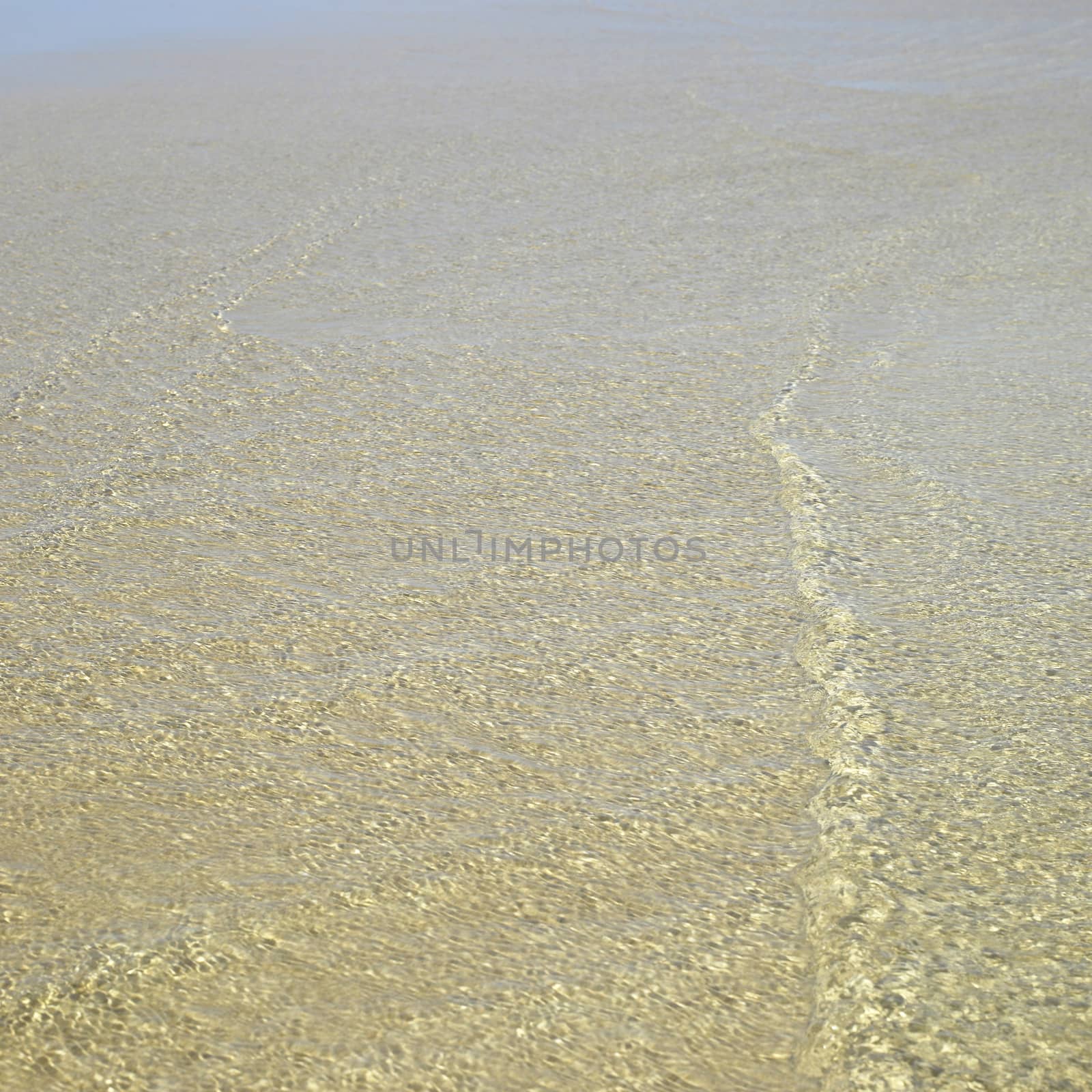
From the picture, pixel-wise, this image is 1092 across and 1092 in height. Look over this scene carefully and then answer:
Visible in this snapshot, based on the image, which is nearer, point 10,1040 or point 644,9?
point 10,1040

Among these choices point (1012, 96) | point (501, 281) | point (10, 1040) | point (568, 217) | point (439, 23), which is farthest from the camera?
point (439, 23)

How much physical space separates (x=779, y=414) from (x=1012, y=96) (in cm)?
540

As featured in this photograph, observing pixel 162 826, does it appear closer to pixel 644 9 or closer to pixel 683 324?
pixel 683 324

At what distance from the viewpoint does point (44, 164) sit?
21.0 ft

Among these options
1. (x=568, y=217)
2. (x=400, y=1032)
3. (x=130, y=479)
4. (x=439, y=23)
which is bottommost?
(x=400, y=1032)

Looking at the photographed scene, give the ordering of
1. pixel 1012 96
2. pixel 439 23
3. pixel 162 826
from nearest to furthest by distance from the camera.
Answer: pixel 162 826 → pixel 1012 96 → pixel 439 23

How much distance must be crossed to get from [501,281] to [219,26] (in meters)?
11.2

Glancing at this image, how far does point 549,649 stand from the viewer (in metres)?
2.32

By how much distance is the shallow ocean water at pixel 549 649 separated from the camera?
5.09 feet

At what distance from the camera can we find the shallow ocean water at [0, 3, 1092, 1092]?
155 centimetres

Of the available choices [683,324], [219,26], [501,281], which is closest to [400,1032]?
→ [683,324]

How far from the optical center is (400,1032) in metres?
1.51

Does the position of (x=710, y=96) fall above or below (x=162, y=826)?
above

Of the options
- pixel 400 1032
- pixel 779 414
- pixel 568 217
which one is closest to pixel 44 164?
pixel 568 217
